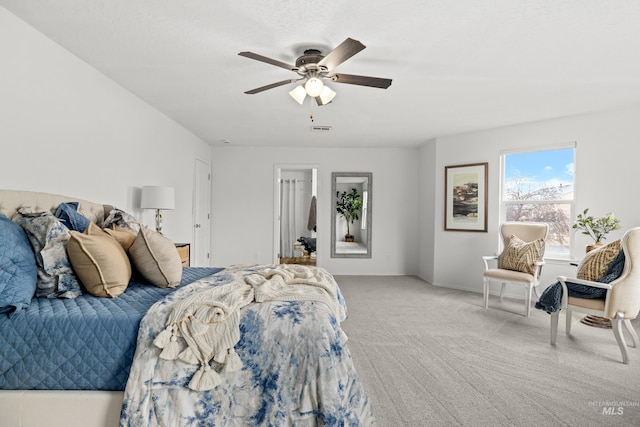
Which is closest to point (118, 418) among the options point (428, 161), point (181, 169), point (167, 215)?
point (167, 215)

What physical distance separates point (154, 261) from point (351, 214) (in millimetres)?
4961

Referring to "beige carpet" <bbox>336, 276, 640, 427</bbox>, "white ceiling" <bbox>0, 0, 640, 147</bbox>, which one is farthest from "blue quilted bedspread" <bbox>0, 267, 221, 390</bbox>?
"white ceiling" <bbox>0, 0, 640, 147</bbox>

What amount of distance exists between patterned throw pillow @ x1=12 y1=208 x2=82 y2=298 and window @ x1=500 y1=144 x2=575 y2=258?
5.40m

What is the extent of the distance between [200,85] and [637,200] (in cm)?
512

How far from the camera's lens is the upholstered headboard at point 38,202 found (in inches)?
86.1

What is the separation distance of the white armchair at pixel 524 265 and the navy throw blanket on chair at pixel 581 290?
3.03ft

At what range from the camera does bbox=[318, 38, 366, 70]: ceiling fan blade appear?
7.11ft

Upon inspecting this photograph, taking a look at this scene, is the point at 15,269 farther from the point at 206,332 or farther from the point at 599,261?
the point at 599,261

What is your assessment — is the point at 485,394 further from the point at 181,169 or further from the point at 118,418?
the point at 181,169

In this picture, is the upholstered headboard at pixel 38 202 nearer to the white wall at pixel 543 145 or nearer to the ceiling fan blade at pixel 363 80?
the ceiling fan blade at pixel 363 80

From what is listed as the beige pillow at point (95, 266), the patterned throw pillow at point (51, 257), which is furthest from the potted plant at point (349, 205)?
the patterned throw pillow at point (51, 257)

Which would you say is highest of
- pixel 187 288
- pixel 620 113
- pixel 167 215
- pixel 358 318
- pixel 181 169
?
pixel 620 113

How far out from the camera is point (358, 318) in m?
4.08

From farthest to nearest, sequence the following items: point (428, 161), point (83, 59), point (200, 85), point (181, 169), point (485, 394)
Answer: point (428, 161) → point (181, 169) → point (200, 85) → point (83, 59) → point (485, 394)
